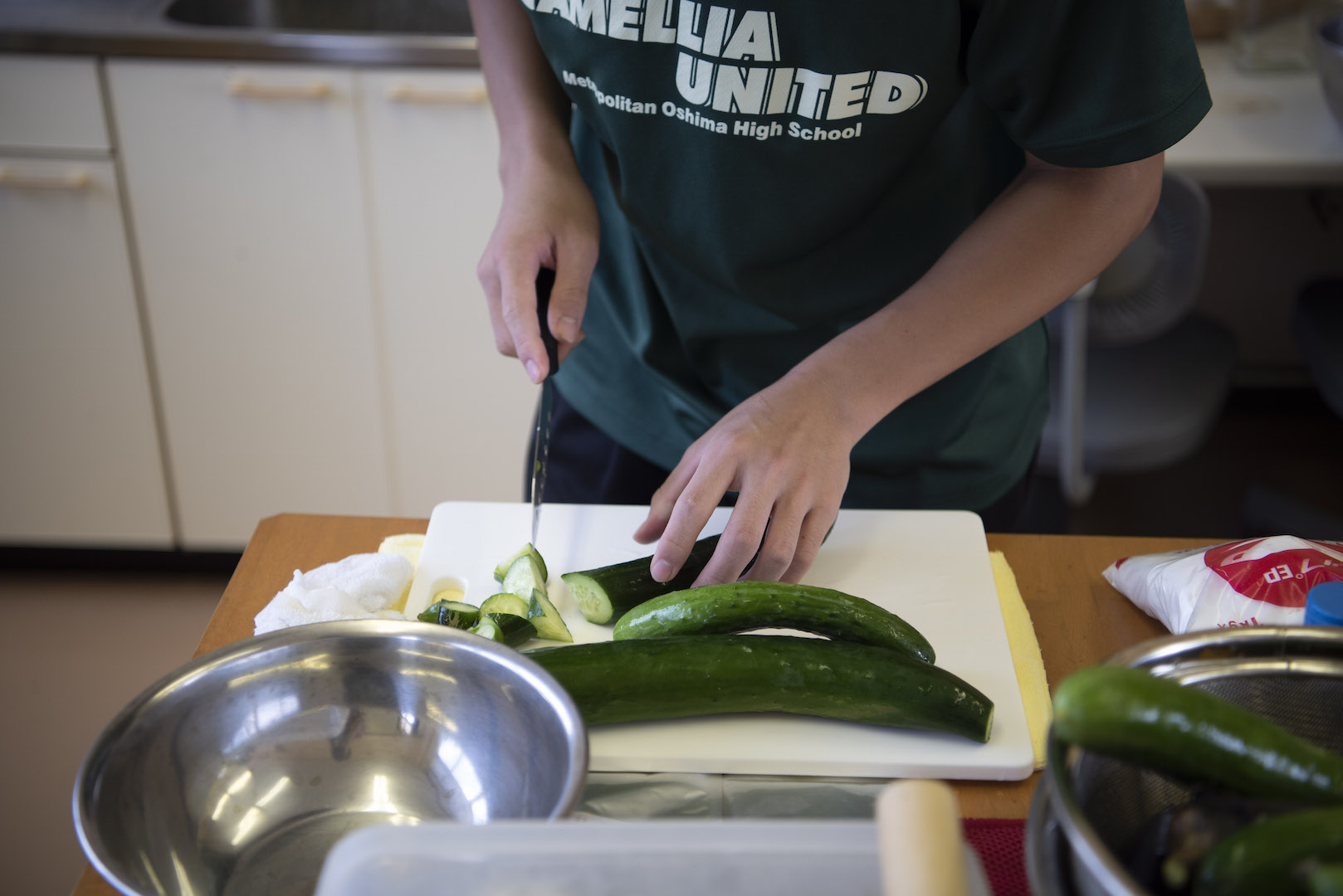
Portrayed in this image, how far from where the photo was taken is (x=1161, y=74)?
0.84 m

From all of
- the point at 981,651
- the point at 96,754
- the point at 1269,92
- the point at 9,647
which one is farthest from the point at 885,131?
the point at 9,647

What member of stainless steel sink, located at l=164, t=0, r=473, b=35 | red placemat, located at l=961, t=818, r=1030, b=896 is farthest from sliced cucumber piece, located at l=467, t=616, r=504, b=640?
stainless steel sink, located at l=164, t=0, r=473, b=35

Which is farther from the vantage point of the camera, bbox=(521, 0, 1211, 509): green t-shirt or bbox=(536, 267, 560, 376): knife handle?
bbox=(536, 267, 560, 376): knife handle

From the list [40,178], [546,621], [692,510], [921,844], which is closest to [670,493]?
[692,510]

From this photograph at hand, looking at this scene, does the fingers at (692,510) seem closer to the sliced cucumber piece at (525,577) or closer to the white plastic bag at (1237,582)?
the sliced cucumber piece at (525,577)

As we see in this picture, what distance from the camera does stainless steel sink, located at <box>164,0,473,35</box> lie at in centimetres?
246

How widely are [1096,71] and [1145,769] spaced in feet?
1.72

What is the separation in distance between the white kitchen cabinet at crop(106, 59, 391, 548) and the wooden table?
119cm

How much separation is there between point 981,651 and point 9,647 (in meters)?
2.12

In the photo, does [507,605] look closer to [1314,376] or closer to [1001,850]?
[1001,850]

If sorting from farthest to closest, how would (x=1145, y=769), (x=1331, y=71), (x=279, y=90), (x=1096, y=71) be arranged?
(x=279, y=90) < (x=1331, y=71) < (x=1096, y=71) < (x=1145, y=769)

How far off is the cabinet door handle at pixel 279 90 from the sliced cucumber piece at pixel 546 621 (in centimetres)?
143

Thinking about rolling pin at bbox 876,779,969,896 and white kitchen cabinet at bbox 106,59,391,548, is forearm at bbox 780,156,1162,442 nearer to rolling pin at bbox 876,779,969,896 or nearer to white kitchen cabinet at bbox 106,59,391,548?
rolling pin at bbox 876,779,969,896

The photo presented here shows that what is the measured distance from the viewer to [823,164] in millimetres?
975
